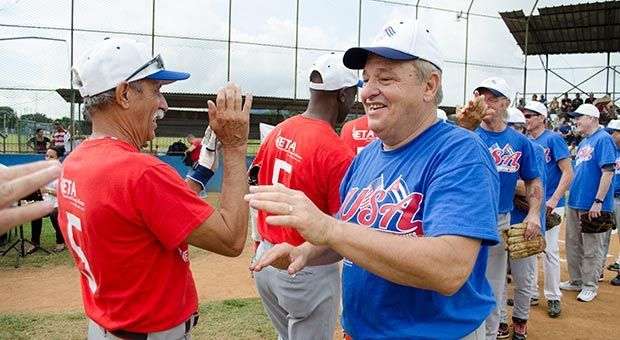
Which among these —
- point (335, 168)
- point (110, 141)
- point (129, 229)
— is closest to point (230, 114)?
point (110, 141)

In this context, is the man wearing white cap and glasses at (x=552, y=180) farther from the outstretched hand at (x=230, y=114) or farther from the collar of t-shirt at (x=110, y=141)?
the collar of t-shirt at (x=110, y=141)

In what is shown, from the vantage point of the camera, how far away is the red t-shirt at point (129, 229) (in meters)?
2.10

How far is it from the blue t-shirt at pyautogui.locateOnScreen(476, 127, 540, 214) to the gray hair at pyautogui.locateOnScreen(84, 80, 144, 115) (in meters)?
3.35

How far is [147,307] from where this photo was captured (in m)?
2.27

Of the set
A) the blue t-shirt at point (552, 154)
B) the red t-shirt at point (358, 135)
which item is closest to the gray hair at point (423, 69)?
the red t-shirt at point (358, 135)

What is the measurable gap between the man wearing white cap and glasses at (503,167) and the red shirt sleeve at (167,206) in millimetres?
3124

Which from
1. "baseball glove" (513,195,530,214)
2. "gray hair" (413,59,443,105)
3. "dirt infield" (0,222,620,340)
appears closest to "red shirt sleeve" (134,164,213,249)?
"gray hair" (413,59,443,105)

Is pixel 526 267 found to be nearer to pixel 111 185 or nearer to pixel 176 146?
pixel 111 185

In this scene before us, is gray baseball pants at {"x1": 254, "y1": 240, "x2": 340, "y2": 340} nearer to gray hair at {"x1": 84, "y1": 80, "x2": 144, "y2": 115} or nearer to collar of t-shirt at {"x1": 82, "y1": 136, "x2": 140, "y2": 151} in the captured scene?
collar of t-shirt at {"x1": 82, "y1": 136, "x2": 140, "y2": 151}

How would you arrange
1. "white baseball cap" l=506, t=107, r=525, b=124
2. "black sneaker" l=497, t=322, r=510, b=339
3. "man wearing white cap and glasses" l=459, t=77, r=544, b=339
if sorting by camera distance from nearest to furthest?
"man wearing white cap and glasses" l=459, t=77, r=544, b=339
"black sneaker" l=497, t=322, r=510, b=339
"white baseball cap" l=506, t=107, r=525, b=124

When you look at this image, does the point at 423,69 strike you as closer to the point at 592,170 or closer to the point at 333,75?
the point at 333,75

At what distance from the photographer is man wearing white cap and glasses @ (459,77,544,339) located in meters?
4.53

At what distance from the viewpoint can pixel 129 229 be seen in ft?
7.11

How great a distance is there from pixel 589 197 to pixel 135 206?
20.8 feet
